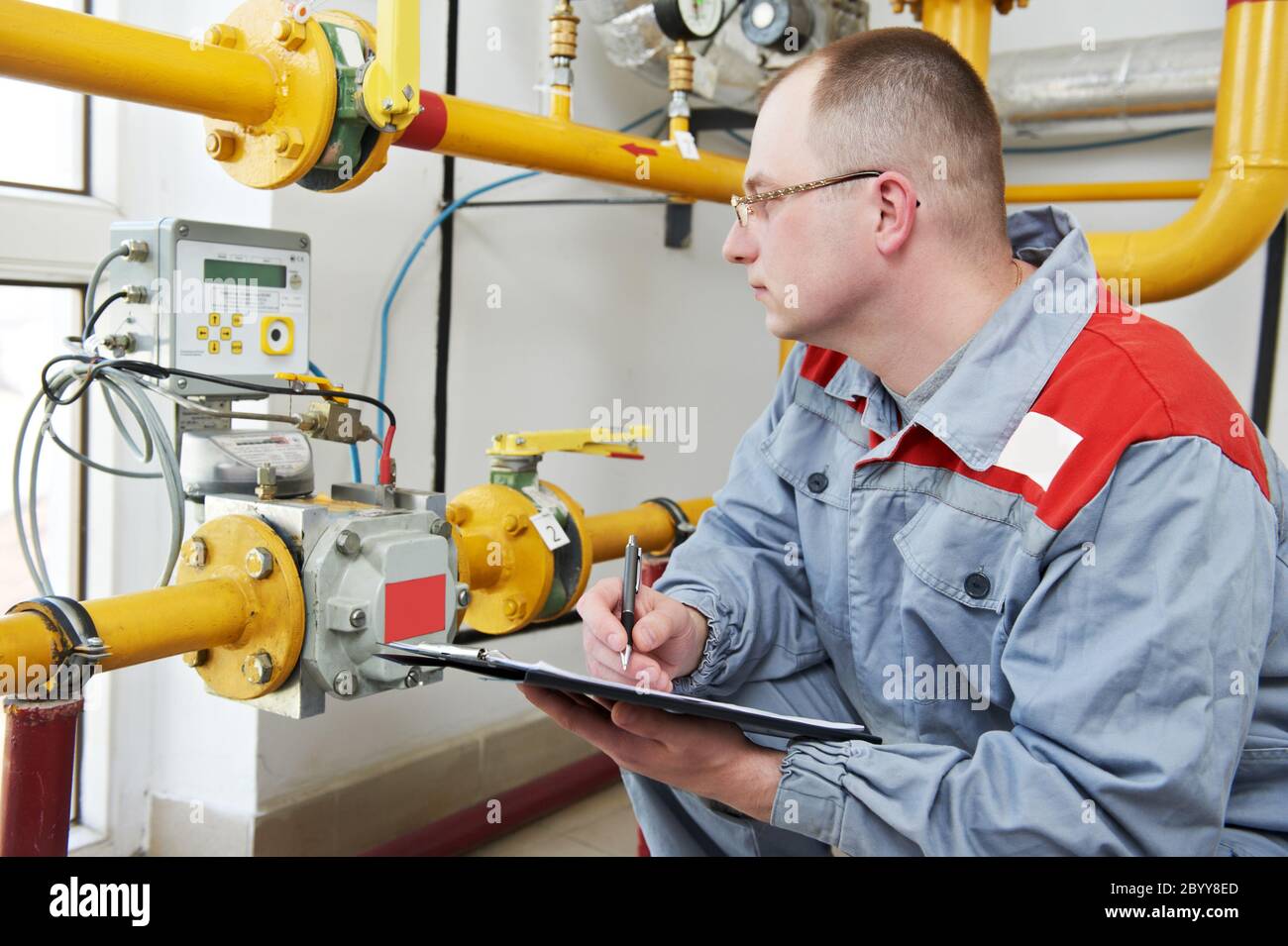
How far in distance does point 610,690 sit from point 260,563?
42 cm

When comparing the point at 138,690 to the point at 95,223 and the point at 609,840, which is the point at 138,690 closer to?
the point at 95,223

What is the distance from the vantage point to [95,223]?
1482 mm

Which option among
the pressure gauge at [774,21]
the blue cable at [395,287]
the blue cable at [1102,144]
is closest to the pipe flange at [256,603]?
the blue cable at [395,287]

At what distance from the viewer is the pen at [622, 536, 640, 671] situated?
93cm

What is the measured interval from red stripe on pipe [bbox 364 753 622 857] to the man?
0.70 metres

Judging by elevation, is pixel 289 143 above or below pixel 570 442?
above

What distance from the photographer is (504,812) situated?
199 cm

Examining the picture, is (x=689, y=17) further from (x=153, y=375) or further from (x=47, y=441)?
(x=47, y=441)

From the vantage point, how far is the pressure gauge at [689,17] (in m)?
1.58

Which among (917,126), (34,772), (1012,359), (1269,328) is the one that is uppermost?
(917,126)

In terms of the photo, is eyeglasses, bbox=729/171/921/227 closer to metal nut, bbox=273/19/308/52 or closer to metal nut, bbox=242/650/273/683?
metal nut, bbox=273/19/308/52

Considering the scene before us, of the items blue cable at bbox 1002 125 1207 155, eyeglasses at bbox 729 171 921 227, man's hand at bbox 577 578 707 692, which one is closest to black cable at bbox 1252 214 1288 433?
blue cable at bbox 1002 125 1207 155

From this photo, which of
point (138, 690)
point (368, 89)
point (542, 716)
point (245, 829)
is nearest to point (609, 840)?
point (542, 716)

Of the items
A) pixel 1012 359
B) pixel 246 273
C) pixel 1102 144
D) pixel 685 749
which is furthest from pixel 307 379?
pixel 1102 144
